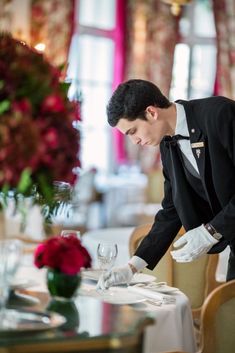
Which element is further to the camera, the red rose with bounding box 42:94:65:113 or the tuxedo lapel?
the tuxedo lapel

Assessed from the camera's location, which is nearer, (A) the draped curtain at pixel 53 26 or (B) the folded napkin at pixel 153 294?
(B) the folded napkin at pixel 153 294

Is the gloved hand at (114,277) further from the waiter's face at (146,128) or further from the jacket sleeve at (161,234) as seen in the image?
the waiter's face at (146,128)

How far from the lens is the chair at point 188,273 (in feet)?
11.6

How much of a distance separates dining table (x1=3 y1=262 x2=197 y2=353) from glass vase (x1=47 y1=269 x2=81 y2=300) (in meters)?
0.04

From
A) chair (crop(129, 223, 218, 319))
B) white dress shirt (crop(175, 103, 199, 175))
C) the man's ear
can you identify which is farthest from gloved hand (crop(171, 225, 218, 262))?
chair (crop(129, 223, 218, 319))

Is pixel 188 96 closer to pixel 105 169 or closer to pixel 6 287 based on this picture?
pixel 105 169

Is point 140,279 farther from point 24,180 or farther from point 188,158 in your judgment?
point 24,180

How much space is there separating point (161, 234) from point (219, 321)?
680mm

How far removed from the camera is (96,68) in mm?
9219

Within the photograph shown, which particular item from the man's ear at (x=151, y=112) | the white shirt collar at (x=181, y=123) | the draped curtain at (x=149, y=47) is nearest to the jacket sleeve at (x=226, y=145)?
the white shirt collar at (x=181, y=123)

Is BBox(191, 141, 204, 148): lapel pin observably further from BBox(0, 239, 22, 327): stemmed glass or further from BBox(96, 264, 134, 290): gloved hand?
BBox(0, 239, 22, 327): stemmed glass

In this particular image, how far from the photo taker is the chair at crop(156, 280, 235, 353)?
8.00 feet

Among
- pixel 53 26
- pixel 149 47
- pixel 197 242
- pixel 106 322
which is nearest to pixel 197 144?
pixel 197 242

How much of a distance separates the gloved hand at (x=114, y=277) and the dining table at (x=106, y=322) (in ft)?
0.09
